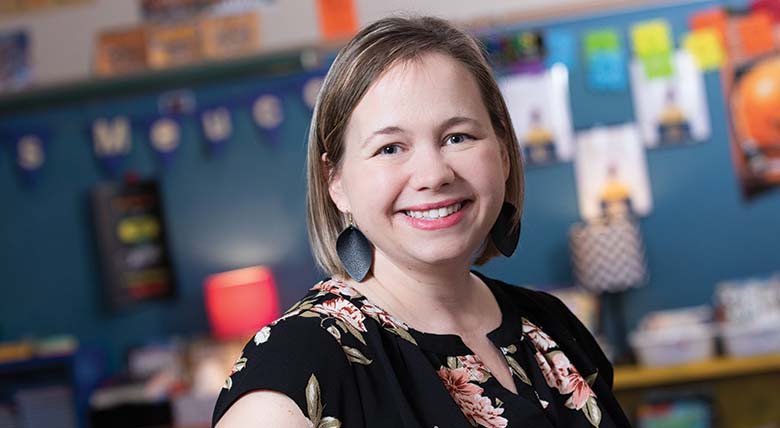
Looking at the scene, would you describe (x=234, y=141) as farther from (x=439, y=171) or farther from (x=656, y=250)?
(x=439, y=171)

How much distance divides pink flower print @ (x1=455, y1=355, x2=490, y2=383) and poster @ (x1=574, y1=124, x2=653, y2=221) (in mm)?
3070

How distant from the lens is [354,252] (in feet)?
5.00

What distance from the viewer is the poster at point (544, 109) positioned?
4.49 meters

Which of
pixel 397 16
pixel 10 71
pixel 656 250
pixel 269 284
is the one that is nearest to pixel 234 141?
pixel 269 284

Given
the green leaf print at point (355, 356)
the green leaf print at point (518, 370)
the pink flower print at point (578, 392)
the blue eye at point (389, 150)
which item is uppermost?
the blue eye at point (389, 150)

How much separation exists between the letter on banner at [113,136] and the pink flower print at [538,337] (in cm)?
340

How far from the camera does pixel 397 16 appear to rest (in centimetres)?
152

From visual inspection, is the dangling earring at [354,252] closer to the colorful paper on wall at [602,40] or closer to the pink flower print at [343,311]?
the pink flower print at [343,311]

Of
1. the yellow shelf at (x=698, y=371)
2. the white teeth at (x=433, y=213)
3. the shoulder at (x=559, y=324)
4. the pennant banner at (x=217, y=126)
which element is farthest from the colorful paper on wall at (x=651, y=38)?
the white teeth at (x=433, y=213)

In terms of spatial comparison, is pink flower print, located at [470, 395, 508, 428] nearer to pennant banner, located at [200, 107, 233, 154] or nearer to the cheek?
the cheek

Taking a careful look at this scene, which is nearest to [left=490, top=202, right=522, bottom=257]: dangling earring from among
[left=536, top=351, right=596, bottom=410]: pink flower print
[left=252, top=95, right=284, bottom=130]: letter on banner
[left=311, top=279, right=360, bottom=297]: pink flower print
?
[left=536, top=351, right=596, bottom=410]: pink flower print

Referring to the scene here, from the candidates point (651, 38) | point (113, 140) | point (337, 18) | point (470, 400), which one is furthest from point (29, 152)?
point (470, 400)

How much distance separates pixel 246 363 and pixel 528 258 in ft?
11.0

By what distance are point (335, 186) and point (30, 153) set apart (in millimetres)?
3601
